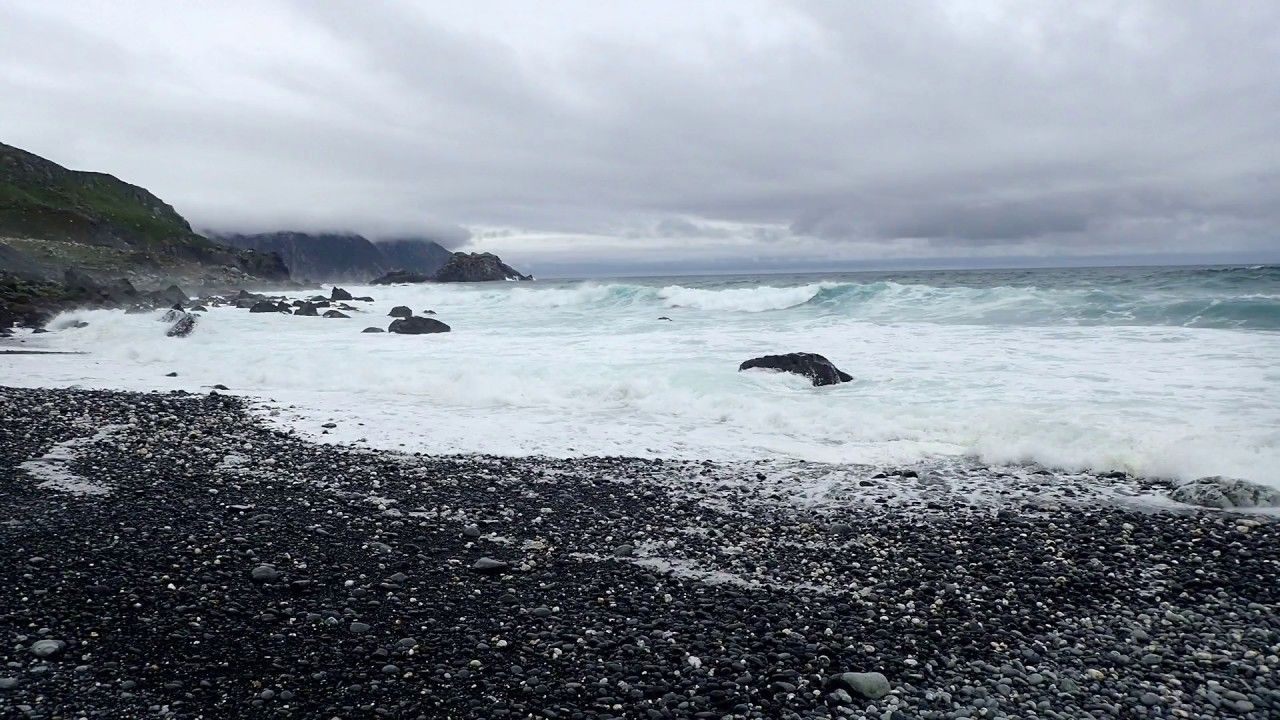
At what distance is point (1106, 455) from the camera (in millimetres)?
10484

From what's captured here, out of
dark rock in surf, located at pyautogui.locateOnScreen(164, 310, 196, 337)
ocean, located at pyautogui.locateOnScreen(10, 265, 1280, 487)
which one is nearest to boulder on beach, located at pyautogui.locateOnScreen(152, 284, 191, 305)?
ocean, located at pyautogui.locateOnScreen(10, 265, 1280, 487)

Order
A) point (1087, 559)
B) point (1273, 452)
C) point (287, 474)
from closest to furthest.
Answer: point (1087, 559) < point (287, 474) < point (1273, 452)

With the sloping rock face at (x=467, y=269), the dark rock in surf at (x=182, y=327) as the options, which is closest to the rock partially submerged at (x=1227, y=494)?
the dark rock in surf at (x=182, y=327)

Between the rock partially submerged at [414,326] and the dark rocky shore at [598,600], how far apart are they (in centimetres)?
2197

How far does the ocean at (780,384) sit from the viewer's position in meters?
11.5

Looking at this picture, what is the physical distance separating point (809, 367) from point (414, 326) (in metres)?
20.0

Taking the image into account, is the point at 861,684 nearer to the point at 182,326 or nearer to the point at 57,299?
the point at 182,326

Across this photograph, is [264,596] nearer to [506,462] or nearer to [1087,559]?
[506,462]

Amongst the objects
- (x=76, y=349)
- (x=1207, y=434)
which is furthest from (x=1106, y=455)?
(x=76, y=349)

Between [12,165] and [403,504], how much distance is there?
486 feet

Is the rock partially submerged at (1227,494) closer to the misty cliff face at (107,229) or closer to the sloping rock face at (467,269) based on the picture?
the misty cliff face at (107,229)

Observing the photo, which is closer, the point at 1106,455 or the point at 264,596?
the point at 264,596

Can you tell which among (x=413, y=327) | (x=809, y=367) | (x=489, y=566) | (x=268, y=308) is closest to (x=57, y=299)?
(x=268, y=308)

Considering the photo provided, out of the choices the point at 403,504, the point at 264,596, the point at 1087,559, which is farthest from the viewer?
the point at 403,504
